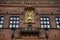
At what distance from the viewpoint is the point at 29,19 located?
20.3 m

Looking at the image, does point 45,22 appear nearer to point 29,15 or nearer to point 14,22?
point 29,15

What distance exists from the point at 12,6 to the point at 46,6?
13.9ft

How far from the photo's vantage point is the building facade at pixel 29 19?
62.6 feet

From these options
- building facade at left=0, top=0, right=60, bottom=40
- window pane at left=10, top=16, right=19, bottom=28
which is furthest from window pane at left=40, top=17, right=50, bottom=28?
window pane at left=10, top=16, right=19, bottom=28

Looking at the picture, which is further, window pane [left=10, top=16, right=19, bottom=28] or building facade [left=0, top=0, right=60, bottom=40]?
window pane [left=10, top=16, right=19, bottom=28]

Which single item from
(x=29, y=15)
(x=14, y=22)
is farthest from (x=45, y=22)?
(x=14, y=22)

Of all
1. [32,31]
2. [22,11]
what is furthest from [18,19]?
[32,31]

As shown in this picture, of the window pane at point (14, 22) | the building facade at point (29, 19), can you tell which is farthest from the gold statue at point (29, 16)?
the window pane at point (14, 22)

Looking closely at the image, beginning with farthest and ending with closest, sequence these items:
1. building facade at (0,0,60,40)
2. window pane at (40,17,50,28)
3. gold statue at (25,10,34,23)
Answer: gold statue at (25,10,34,23) → window pane at (40,17,50,28) → building facade at (0,0,60,40)

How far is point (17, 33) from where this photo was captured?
19.3 meters

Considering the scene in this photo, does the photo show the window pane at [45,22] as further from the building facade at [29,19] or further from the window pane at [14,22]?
the window pane at [14,22]

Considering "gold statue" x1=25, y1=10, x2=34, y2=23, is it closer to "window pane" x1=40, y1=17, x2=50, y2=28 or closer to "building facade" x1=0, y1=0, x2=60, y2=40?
"building facade" x1=0, y1=0, x2=60, y2=40

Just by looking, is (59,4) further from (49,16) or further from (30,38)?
(30,38)

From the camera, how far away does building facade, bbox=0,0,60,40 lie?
62.6 ft
